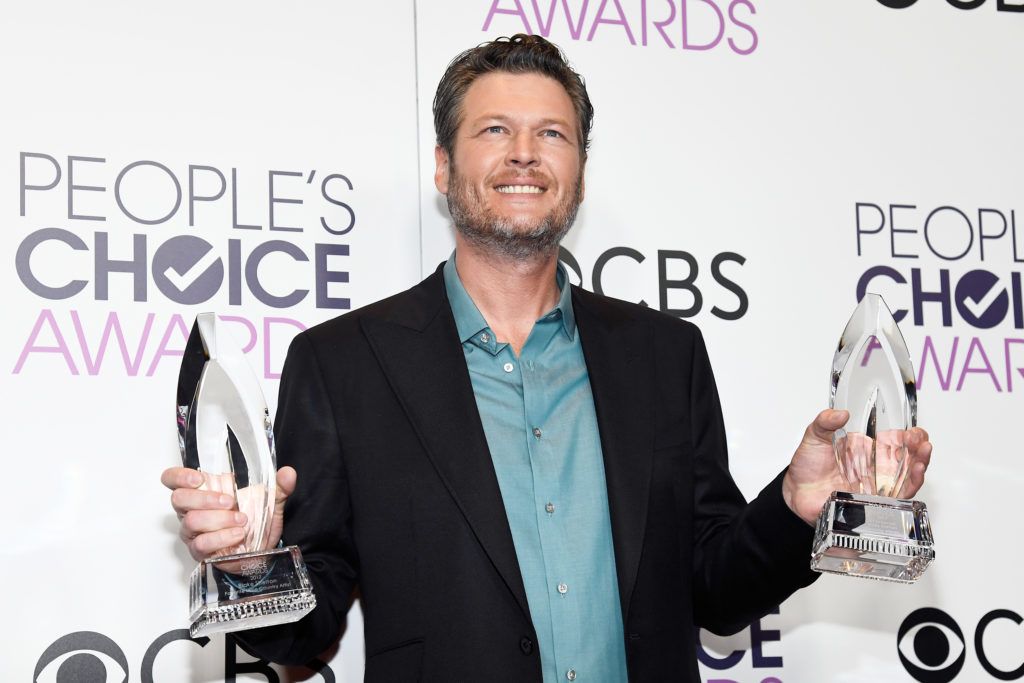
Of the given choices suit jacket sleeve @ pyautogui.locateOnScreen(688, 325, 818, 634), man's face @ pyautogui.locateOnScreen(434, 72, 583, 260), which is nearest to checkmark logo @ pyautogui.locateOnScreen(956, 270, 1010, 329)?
suit jacket sleeve @ pyautogui.locateOnScreen(688, 325, 818, 634)

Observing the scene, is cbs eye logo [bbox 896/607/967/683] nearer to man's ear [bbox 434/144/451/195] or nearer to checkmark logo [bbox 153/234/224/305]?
man's ear [bbox 434/144/451/195]

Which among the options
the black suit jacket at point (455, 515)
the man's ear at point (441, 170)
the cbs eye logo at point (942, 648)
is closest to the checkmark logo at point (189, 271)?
the black suit jacket at point (455, 515)

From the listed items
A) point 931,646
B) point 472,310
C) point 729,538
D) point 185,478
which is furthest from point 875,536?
point 931,646

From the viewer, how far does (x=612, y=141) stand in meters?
2.62

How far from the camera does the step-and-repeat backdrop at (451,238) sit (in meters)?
2.22

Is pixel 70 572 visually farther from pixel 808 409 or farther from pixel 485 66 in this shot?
pixel 808 409

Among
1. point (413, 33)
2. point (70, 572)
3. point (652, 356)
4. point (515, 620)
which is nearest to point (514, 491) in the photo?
point (515, 620)

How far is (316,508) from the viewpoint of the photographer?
1.89m

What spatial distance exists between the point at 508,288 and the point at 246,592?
0.91 metres

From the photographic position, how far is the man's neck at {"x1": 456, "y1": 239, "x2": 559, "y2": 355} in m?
2.17

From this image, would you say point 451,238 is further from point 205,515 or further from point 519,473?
point 205,515

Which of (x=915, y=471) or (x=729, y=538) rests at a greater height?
(x=915, y=471)

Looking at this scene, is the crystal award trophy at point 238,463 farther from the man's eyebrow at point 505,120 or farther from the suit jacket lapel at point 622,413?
the man's eyebrow at point 505,120

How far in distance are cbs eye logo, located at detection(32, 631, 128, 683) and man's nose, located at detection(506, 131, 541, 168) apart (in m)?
1.24
